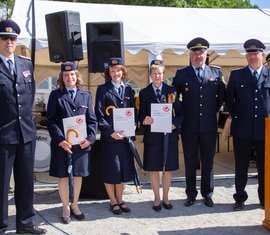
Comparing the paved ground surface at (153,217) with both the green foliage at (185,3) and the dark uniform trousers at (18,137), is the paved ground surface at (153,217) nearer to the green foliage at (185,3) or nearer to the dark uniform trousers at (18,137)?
the dark uniform trousers at (18,137)

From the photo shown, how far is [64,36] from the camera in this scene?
19.3ft

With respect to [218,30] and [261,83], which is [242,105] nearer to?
[261,83]

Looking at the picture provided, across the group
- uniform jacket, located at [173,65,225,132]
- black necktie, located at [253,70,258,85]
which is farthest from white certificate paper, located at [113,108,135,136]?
black necktie, located at [253,70,258,85]

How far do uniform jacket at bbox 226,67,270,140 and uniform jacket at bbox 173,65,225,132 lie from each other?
20 centimetres

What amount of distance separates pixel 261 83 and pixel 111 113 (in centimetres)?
178

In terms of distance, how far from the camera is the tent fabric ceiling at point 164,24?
22.3ft

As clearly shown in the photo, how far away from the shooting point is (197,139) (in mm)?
5133

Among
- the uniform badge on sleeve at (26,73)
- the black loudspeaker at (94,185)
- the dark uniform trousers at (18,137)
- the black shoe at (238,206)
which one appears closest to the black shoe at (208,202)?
the black shoe at (238,206)

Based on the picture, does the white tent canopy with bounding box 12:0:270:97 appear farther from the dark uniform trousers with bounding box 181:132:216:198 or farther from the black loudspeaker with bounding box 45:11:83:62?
the dark uniform trousers with bounding box 181:132:216:198

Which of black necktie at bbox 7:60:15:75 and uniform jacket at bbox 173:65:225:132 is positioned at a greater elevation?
black necktie at bbox 7:60:15:75

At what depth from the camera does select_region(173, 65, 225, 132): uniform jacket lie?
16.5ft

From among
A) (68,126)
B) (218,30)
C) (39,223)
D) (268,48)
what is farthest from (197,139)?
(218,30)

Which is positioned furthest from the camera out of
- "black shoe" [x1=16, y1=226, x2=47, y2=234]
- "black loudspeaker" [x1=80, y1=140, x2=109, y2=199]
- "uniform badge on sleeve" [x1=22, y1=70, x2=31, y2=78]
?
"black loudspeaker" [x1=80, y1=140, x2=109, y2=199]

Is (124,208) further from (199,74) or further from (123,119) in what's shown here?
(199,74)
